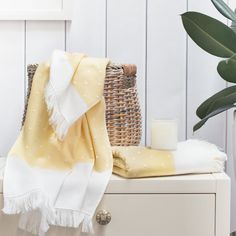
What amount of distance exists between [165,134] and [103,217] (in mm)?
284

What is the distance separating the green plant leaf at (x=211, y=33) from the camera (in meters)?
1.22

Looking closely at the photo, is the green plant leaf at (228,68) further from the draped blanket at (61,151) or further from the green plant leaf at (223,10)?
the draped blanket at (61,151)

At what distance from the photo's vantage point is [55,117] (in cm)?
125

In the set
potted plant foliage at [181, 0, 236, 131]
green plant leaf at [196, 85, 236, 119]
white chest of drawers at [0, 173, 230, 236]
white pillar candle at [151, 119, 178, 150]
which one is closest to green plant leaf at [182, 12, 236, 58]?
potted plant foliage at [181, 0, 236, 131]

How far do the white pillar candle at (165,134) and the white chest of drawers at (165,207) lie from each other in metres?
0.14

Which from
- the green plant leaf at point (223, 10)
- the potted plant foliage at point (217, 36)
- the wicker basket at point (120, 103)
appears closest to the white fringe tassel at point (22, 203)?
the wicker basket at point (120, 103)

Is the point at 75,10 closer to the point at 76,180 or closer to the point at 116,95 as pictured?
the point at 116,95

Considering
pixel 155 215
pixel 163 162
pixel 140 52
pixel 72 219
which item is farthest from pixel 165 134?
pixel 140 52

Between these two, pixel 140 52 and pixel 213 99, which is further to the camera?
pixel 140 52

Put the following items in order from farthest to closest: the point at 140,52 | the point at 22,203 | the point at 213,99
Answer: the point at 140,52
the point at 213,99
the point at 22,203

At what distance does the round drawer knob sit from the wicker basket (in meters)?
0.24

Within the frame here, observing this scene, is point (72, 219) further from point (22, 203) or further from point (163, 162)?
point (163, 162)

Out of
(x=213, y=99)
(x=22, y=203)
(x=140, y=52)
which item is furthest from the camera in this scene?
(x=140, y=52)

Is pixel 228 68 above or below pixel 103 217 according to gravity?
above
